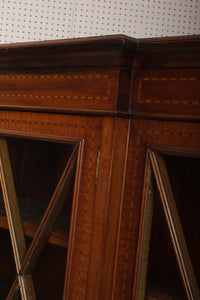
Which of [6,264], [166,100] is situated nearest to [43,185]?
[6,264]

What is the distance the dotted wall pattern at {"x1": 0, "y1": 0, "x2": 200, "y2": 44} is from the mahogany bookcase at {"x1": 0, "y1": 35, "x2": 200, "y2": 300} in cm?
61

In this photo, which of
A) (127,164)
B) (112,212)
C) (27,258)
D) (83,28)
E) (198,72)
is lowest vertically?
(27,258)

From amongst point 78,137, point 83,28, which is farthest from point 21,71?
point 83,28

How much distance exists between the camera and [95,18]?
1.60 meters

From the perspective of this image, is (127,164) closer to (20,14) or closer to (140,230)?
(140,230)

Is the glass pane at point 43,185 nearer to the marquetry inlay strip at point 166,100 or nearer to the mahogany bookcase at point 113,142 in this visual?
the mahogany bookcase at point 113,142

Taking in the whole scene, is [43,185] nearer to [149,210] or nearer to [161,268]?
[161,268]

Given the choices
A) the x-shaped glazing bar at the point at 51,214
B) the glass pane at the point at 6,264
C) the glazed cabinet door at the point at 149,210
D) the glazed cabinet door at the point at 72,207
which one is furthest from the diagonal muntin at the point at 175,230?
the glass pane at the point at 6,264

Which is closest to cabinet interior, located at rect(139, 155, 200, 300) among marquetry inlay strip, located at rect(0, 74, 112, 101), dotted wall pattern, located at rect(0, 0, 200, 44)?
marquetry inlay strip, located at rect(0, 74, 112, 101)

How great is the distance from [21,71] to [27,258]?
0.53m

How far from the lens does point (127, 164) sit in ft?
2.95

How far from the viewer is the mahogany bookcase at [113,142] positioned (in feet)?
2.74

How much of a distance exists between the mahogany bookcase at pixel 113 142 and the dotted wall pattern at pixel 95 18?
0.61 metres

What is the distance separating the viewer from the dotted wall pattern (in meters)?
1.47
